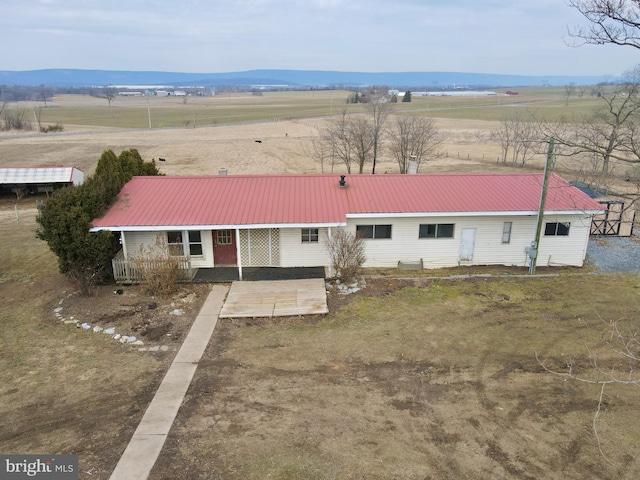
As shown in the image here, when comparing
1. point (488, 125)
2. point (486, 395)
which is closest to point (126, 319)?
point (486, 395)

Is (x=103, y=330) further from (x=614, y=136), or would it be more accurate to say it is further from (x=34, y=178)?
(x=34, y=178)

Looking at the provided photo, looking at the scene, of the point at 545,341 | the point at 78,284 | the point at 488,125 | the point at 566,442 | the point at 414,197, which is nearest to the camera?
the point at 566,442

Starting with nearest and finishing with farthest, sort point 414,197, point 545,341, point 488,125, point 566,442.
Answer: point 566,442
point 545,341
point 414,197
point 488,125

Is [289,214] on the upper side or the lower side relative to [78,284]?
upper

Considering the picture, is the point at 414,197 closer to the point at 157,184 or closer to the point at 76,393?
the point at 157,184

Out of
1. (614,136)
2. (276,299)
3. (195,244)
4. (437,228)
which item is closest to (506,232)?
(437,228)

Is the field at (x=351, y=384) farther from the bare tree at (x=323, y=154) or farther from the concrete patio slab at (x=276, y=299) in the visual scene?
the bare tree at (x=323, y=154)
